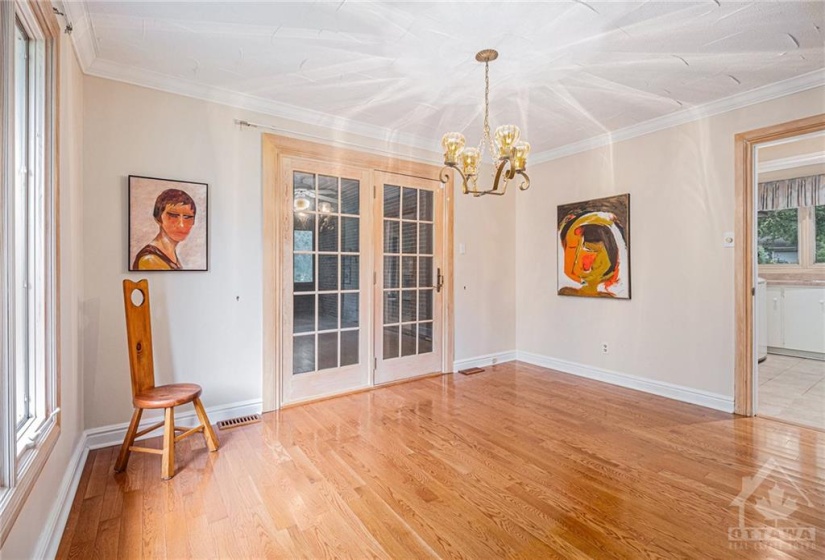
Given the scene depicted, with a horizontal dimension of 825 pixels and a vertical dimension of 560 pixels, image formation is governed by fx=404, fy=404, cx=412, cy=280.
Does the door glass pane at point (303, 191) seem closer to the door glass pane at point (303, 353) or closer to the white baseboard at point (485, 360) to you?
the door glass pane at point (303, 353)

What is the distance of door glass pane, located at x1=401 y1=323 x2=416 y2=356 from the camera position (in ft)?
13.9

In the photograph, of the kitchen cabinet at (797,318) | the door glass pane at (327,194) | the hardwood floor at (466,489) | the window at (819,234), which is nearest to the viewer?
the hardwood floor at (466,489)

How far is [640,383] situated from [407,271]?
254cm

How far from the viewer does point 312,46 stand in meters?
2.52

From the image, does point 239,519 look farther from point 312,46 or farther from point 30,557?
point 312,46

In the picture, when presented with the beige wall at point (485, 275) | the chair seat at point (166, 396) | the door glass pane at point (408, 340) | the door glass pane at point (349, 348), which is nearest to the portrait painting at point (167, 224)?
the chair seat at point (166, 396)

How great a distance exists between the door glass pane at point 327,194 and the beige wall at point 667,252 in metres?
2.52

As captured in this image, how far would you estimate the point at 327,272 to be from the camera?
370 cm

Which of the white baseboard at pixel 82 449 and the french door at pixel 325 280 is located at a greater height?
the french door at pixel 325 280

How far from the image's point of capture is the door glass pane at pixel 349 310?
3.79 m

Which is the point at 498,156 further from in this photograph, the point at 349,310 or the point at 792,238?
the point at 792,238

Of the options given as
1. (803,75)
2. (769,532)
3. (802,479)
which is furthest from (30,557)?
(803,75)

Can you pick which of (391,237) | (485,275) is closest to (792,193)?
(485,275)

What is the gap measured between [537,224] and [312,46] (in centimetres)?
328
